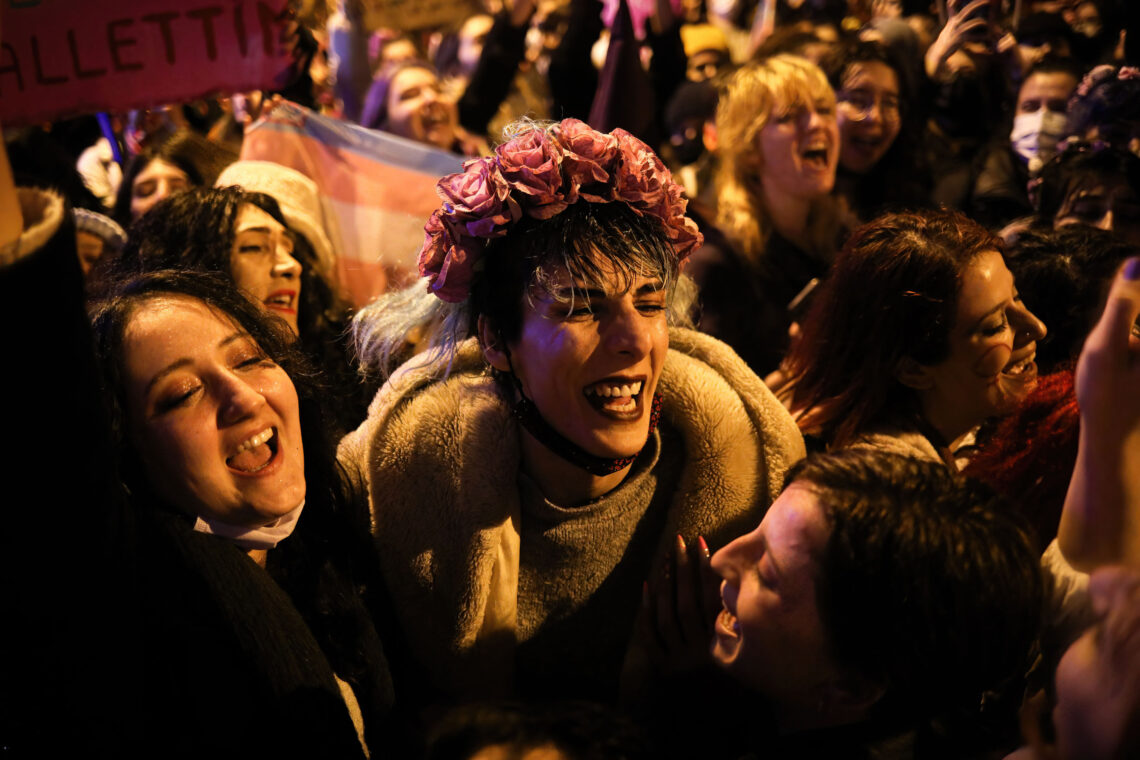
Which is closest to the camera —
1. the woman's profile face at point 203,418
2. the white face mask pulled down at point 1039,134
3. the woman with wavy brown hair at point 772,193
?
the woman's profile face at point 203,418

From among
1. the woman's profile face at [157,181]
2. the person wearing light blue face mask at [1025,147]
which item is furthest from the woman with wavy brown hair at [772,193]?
the woman's profile face at [157,181]

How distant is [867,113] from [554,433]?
2588 millimetres

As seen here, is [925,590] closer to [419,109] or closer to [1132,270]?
[1132,270]

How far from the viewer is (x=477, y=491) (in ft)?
7.14

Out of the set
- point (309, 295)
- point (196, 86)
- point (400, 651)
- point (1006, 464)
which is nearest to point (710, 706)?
point (400, 651)

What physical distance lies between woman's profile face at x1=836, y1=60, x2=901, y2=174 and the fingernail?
287 cm

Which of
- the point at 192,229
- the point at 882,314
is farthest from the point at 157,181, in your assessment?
the point at 882,314

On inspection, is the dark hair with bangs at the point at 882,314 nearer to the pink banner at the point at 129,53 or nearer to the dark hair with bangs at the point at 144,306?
the dark hair with bangs at the point at 144,306

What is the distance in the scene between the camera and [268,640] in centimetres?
163

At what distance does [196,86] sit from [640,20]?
343cm

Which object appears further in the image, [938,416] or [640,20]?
[640,20]

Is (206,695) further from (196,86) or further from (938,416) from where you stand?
(196,86)

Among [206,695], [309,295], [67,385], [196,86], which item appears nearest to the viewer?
[67,385]

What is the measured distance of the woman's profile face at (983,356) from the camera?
2.25 m
